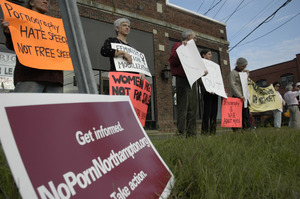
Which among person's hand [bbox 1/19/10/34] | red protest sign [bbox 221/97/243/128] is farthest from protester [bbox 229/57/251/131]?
person's hand [bbox 1/19/10/34]

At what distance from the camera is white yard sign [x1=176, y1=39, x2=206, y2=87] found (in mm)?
3762

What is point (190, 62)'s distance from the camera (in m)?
3.89

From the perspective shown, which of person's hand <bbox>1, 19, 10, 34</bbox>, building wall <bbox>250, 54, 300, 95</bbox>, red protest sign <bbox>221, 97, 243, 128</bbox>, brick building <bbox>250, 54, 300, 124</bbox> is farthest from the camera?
building wall <bbox>250, 54, 300, 95</bbox>

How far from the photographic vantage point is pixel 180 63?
3.89 metres

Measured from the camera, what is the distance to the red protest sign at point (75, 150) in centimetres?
65

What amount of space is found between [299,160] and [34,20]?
298 centimetres

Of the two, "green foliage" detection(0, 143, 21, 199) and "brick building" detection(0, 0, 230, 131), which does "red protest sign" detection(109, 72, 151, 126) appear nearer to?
"green foliage" detection(0, 143, 21, 199)

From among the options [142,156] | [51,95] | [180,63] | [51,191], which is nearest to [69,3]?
[51,95]

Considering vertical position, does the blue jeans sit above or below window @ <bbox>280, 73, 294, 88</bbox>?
below

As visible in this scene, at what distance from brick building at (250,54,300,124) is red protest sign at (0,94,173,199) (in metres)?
32.5

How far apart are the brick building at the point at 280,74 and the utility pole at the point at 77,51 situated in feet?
107

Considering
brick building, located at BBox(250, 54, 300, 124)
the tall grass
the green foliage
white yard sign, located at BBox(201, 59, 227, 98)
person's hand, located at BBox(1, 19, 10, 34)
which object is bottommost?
the tall grass

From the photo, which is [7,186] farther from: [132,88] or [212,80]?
[212,80]

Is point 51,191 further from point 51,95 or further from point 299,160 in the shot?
point 299,160
